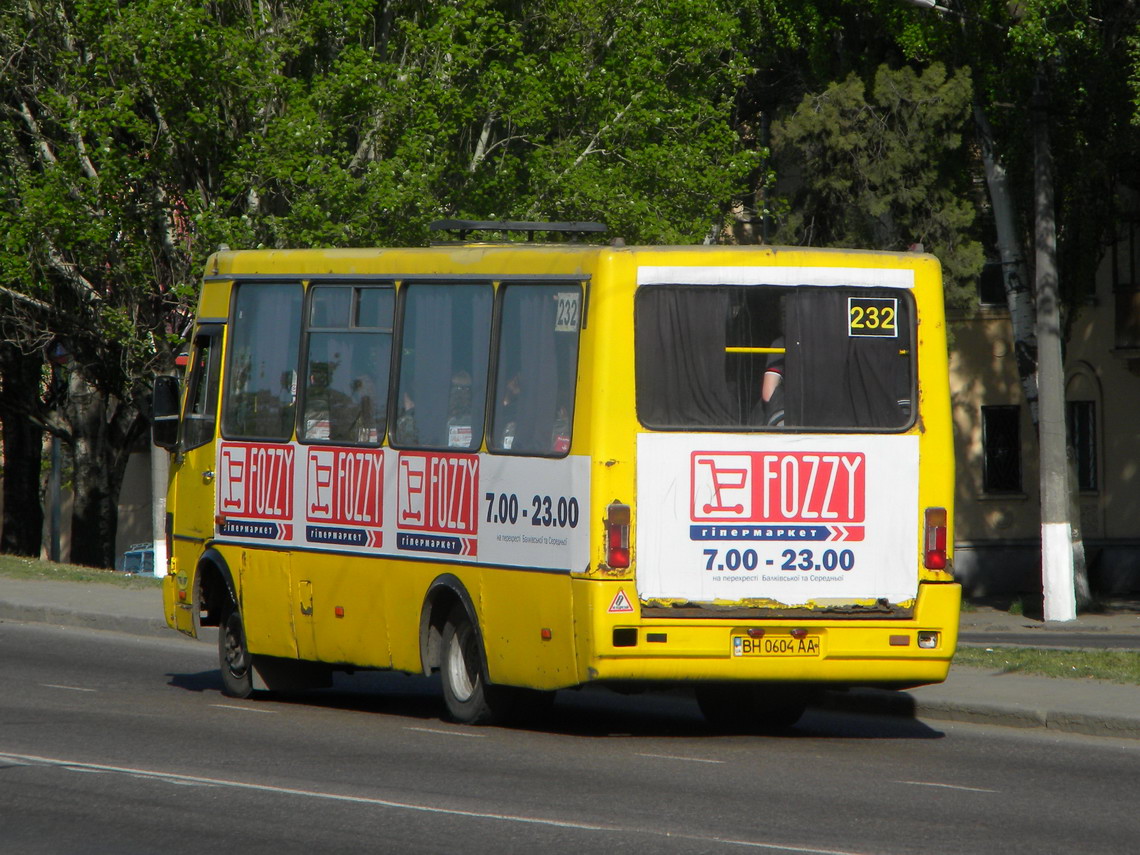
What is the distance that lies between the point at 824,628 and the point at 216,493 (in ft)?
16.7

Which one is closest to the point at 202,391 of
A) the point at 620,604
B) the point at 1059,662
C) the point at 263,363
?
the point at 263,363

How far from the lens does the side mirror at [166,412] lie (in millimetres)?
15297

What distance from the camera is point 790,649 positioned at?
462 inches

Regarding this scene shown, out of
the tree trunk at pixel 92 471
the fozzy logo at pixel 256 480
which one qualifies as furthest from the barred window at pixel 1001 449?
the fozzy logo at pixel 256 480

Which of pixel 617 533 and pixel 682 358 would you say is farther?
pixel 682 358

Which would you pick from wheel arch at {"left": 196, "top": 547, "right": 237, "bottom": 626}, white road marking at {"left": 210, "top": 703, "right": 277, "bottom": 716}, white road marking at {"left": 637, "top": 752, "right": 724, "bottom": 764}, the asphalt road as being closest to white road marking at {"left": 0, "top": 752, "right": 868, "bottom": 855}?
the asphalt road

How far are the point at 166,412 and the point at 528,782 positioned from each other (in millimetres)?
6239

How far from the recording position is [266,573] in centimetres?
1445

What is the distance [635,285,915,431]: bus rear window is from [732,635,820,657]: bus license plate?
1.19m

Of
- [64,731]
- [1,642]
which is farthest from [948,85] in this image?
[64,731]

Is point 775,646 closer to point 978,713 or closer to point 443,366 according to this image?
point 978,713

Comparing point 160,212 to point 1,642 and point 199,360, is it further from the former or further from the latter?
point 199,360

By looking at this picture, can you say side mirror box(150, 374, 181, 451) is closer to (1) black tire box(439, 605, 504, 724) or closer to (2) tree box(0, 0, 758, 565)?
(1) black tire box(439, 605, 504, 724)

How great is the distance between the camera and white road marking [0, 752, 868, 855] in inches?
324
